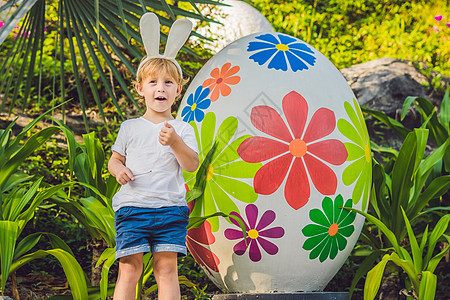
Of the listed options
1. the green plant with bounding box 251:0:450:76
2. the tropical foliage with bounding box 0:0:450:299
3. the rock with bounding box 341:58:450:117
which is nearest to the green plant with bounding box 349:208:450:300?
the tropical foliage with bounding box 0:0:450:299

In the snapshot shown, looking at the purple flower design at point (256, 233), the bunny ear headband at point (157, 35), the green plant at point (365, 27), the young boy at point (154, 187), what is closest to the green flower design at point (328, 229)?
the purple flower design at point (256, 233)

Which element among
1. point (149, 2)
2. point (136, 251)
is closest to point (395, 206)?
point (136, 251)

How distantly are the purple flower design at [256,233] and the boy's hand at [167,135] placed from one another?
1.74 ft

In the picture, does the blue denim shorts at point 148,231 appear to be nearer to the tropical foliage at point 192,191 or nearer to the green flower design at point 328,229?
the tropical foliage at point 192,191

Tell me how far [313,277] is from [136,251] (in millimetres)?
845

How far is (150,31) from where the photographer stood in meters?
2.18

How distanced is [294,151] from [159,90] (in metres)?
0.63

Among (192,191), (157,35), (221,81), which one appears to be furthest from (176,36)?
(192,191)

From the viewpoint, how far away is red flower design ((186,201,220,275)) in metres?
2.46

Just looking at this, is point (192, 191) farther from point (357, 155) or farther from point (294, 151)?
point (357, 155)

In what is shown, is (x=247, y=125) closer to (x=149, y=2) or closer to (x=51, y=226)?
(x=149, y=2)

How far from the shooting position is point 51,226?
3.67m

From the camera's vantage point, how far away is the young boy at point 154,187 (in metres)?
2.06

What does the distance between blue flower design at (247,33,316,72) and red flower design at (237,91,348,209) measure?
0.18m
